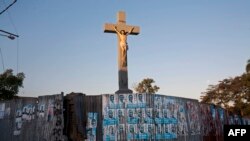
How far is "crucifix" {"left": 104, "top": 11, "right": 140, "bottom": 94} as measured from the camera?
17312 millimetres

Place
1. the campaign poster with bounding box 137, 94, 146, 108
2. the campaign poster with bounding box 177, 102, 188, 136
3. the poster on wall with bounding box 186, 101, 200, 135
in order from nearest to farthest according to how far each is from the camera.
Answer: the campaign poster with bounding box 137, 94, 146, 108, the campaign poster with bounding box 177, 102, 188, 136, the poster on wall with bounding box 186, 101, 200, 135

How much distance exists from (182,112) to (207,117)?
3.51 metres

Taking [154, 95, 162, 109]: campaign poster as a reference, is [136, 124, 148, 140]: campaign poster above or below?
below

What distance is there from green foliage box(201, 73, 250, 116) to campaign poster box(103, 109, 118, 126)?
34.6m

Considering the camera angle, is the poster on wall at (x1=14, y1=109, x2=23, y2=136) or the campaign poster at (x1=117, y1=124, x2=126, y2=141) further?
the poster on wall at (x1=14, y1=109, x2=23, y2=136)

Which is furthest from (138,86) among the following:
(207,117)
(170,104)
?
(170,104)

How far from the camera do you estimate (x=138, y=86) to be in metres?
52.0

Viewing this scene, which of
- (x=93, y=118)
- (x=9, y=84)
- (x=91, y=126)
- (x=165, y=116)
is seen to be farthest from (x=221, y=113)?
(x=9, y=84)

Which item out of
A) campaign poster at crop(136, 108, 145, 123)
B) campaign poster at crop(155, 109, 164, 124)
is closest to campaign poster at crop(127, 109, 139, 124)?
campaign poster at crop(136, 108, 145, 123)

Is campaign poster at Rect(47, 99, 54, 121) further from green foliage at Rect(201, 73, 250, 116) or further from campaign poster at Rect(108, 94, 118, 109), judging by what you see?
green foliage at Rect(201, 73, 250, 116)

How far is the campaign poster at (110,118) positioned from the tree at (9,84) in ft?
79.3

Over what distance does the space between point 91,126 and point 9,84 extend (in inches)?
1024

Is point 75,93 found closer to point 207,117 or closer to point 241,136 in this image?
point 241,136

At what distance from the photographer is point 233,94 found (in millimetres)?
50781
